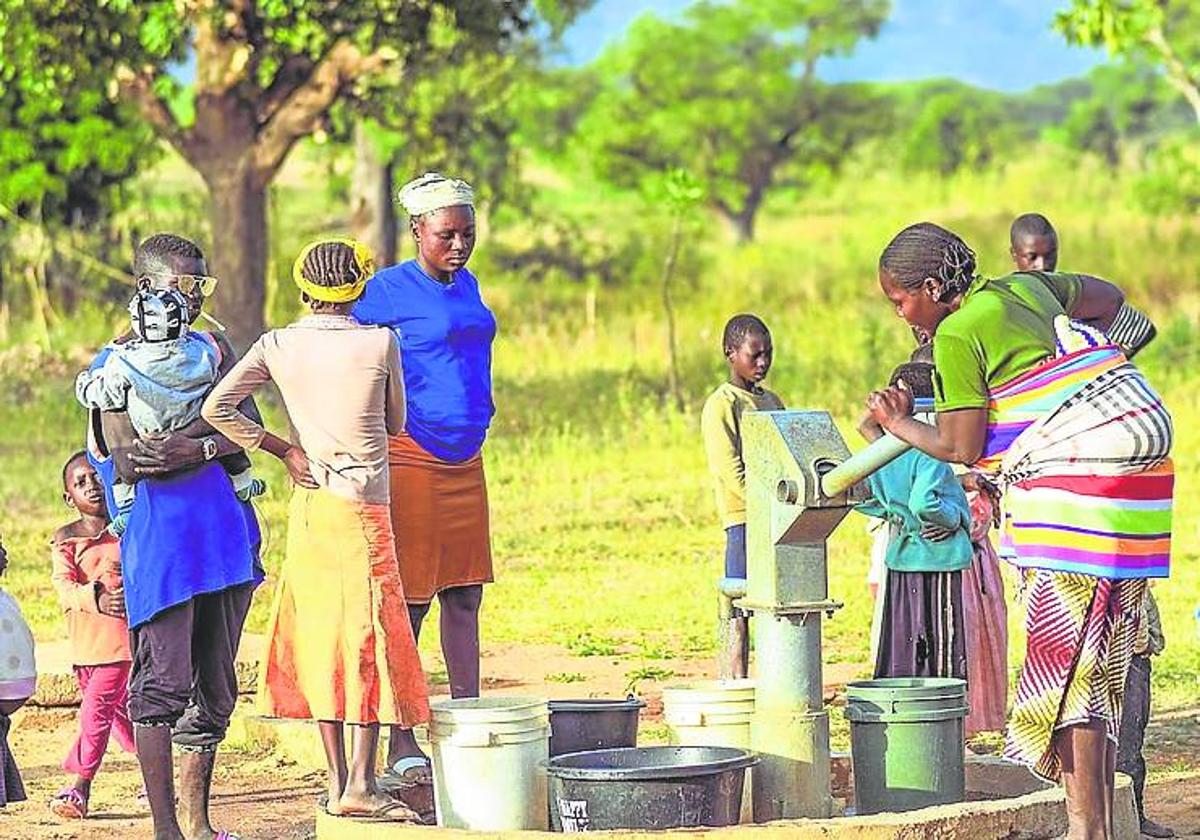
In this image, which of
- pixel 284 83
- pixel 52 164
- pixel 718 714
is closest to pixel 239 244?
pixel 284 83

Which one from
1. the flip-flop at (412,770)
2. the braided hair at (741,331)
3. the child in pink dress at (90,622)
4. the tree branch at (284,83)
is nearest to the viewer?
the flip-flop at (412,770)

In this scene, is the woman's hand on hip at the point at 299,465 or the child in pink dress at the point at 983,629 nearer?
the woman's hand on hip at the point at 299,465

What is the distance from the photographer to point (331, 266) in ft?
19.1

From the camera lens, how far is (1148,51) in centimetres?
1889

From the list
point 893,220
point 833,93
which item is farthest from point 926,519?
point 833,93

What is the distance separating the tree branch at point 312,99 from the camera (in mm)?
17172

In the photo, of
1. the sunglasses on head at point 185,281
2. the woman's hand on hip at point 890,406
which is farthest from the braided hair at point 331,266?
the woman's hand on hip at point 890,406

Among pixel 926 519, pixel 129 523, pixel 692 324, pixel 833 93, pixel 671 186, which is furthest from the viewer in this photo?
pixel 833 93

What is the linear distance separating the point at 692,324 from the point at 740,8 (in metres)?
32.2

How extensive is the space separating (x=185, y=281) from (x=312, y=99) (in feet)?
37.8

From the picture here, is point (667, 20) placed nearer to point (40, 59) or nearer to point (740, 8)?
point (740, 8)

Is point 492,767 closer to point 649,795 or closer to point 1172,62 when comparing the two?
point 649,795

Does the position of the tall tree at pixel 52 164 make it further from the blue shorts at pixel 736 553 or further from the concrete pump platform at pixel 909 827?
the concrete pump platform at pixel 909 827

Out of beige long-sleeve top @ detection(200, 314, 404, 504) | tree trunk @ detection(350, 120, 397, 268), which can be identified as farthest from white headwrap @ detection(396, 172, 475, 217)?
tree trunk @ detection(350, 120, 397, 268)
